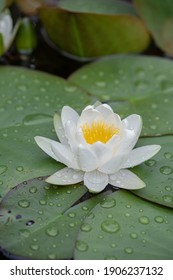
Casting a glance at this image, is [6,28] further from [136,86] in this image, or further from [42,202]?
[42,202]

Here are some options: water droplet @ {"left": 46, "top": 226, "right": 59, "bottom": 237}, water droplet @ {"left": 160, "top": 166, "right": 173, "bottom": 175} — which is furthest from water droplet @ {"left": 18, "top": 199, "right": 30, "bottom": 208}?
water droplet @ {"left": 160, "top": 166, "right": 173, "bottom": 175}

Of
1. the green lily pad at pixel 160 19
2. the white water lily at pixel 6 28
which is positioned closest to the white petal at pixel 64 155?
the white water lily at pixel 6 28

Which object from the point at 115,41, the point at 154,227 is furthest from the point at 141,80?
the point at 154,227

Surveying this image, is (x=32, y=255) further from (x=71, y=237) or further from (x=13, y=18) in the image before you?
(x=13, y=18)

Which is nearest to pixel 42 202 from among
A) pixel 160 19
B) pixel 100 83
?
pixel 100 83

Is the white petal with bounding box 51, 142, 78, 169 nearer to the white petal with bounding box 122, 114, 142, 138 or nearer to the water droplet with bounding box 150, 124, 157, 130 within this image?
the white petal with bounding box 122, 114, 142, 138

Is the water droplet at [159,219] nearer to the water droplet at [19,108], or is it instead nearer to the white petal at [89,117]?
the white petal at [89,117]
